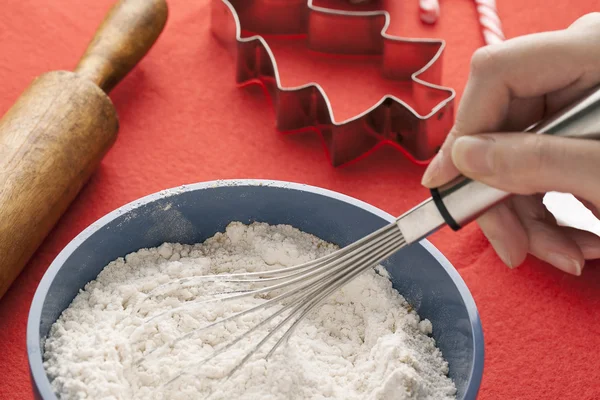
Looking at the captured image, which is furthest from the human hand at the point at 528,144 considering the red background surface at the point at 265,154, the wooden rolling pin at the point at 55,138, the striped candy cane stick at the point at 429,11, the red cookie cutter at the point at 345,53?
the striped candy cane stick at the point at 429,11

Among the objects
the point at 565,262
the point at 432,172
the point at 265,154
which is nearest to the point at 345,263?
the point at 432,172

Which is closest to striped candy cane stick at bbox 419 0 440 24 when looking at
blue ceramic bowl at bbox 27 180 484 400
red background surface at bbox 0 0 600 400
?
red background surface at bbox 0 0 600 400

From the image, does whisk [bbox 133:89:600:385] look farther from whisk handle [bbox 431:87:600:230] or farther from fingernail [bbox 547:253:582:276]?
fingernail [bbox 547:253:582:276]

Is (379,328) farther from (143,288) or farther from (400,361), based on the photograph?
(143,288)

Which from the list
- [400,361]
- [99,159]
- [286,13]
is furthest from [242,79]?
[400,361]

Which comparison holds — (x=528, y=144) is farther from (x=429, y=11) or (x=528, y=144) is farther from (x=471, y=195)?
(x=429, y=11)

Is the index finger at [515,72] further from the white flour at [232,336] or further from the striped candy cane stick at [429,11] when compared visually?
the striped candy cane stick at [429,11]
